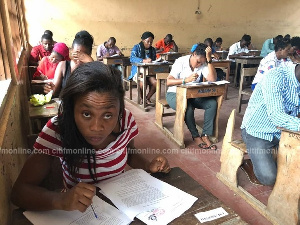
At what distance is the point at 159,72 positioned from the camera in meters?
5.01

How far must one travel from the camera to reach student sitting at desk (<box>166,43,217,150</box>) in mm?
3357

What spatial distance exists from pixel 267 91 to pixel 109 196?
1552 millimetres

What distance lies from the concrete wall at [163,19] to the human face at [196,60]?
4.55m

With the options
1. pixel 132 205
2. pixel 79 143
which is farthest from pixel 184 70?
pixel 132 205

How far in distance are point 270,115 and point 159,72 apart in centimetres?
326

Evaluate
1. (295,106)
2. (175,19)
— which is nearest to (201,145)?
(295,106)

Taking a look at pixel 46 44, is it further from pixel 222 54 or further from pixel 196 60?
pixel 222 54

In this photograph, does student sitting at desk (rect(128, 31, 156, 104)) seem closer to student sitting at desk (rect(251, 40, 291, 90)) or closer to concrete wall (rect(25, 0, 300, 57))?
student sitting at desk (rect(251, 40, 291, 90))

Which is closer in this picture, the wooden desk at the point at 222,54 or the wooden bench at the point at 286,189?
the wooden bench at the point at 286,189

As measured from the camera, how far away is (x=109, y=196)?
93 centimetres

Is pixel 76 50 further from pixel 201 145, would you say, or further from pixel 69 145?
pixel 69 145

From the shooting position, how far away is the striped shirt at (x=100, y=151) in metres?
0.98

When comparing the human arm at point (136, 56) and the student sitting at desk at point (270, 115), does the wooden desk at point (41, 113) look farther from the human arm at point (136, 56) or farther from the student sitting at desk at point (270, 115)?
the human arm at point (136, 56)

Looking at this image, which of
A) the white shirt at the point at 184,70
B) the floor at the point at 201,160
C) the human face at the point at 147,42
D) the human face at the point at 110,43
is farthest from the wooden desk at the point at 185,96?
the human face at the point at 110,43
